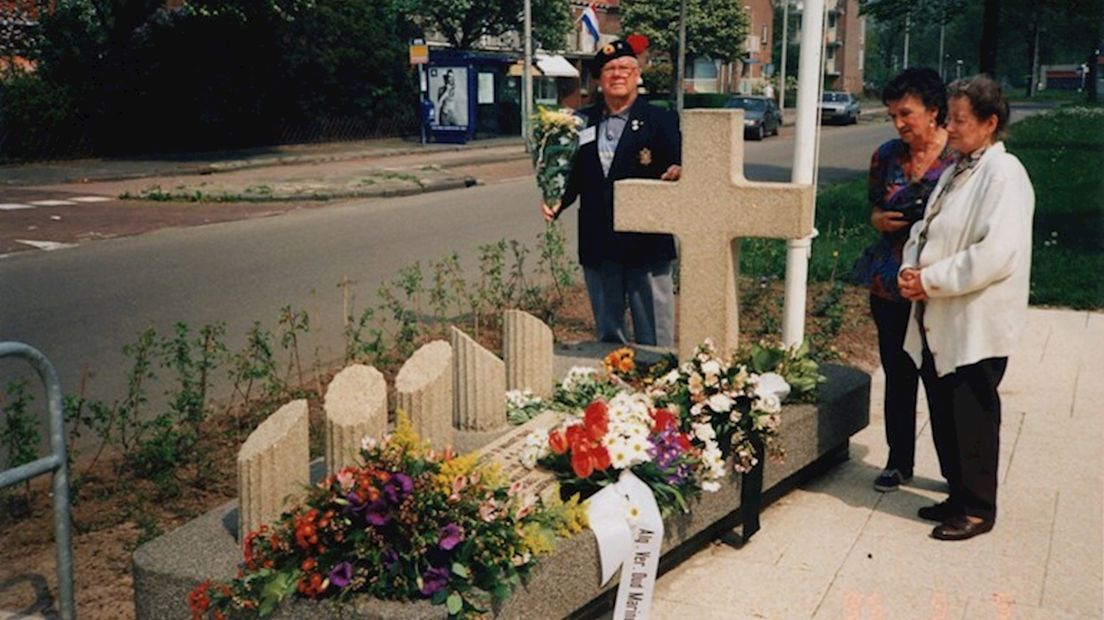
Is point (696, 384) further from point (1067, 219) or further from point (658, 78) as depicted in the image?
point (658, 78)

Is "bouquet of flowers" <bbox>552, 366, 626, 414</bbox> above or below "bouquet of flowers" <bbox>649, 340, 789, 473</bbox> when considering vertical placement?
below

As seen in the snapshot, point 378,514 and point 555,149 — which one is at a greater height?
point 555,149

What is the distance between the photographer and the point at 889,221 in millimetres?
5383

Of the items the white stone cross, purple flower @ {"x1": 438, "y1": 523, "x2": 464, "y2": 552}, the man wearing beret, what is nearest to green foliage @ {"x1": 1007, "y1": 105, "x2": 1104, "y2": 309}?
the man wearing beret

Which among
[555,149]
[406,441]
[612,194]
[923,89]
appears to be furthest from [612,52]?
[406,441]

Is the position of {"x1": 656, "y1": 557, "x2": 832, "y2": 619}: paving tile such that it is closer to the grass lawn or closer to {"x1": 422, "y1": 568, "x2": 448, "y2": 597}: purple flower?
{"x1": 422, "y1": 568, "x2": 448, "y2": 597}: purple flower

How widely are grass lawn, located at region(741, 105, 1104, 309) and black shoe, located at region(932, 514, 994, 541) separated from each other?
5462mm

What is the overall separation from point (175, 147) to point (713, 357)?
90.6 ft

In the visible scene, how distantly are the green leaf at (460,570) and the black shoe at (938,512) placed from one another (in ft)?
8.20

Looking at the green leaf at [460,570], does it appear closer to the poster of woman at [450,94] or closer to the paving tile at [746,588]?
the paving tile at [746,588]

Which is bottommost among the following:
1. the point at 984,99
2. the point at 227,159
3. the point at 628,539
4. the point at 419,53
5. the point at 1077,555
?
the point at 1077,555

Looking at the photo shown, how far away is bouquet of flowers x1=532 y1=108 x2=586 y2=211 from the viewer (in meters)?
6.73

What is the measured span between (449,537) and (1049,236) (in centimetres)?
1249

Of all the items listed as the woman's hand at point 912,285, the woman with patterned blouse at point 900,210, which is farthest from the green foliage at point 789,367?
the woman's hand at point 912,285
